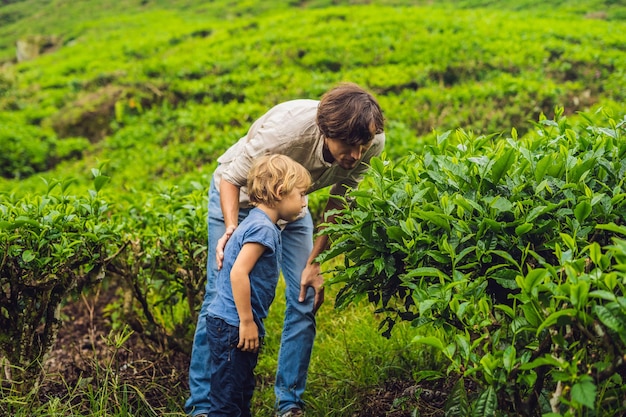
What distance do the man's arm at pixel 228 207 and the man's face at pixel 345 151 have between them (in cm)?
50

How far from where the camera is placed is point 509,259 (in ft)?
6.19

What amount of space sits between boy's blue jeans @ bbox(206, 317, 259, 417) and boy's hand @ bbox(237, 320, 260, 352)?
4cm

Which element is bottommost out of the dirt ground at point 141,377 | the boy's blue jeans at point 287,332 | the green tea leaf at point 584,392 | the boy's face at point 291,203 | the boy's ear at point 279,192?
the dirt ground at point 141,377

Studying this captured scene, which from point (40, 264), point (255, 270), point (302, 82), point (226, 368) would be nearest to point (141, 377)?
point (40, 264)

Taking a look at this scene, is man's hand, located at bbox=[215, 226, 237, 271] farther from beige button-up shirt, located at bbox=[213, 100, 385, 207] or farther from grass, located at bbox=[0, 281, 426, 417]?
grass, located at bbox=[0, 281, 426, 417]

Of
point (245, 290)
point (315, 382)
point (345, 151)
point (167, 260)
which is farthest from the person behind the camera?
point (167, 260)

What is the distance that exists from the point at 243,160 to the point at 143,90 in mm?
8037

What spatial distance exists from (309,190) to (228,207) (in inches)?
16.0

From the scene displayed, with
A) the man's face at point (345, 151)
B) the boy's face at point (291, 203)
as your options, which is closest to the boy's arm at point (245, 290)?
the boy's face at point (291, 203)

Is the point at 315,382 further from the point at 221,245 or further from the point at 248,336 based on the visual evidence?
the point at 221,245

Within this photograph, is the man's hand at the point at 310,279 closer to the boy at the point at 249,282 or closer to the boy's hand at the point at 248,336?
the boy at the point at 249,282

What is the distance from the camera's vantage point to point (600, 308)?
1.57 metres

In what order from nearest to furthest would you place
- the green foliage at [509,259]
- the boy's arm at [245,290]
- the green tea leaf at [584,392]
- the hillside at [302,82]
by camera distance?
the green tea leaf at [584,392] → the green foliage at [509,259] → the boy's arm at [245,290] → the hillside at [302,82]

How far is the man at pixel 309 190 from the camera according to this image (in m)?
2.68
